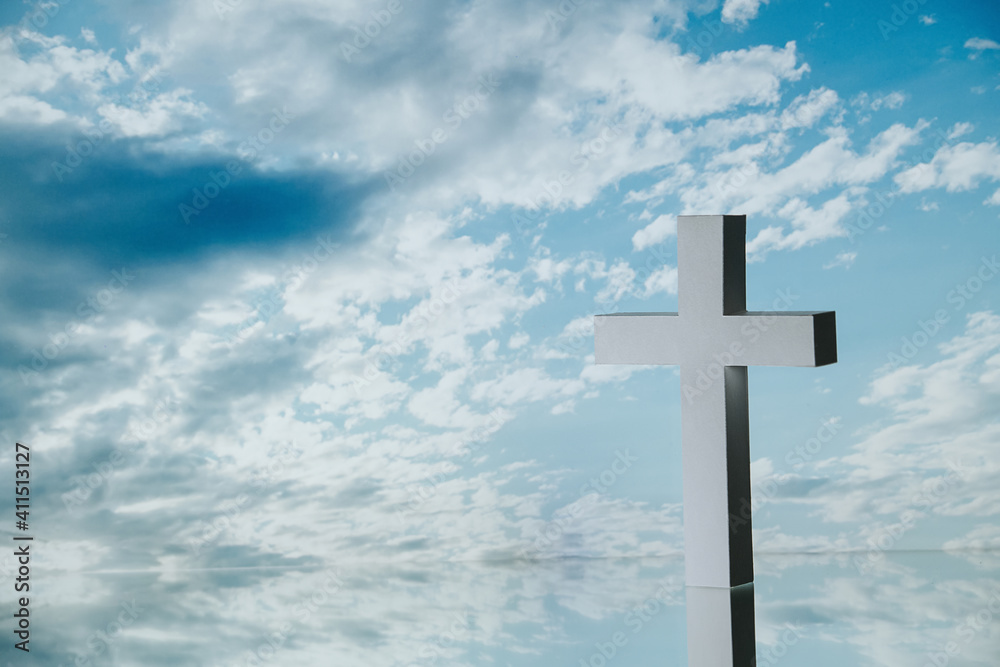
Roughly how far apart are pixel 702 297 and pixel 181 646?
8.72 feet

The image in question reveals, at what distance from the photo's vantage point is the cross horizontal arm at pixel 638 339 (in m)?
4.86

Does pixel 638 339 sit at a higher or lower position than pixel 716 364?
higher

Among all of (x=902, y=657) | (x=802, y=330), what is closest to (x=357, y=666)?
(x=902, y=657)

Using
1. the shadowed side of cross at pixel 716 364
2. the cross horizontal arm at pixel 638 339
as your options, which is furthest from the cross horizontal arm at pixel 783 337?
the cross horizontal arm at pixel 638 339

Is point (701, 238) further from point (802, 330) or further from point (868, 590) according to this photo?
point (868, 590)

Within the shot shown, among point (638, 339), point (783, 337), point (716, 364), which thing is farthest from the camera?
point (638, 339)

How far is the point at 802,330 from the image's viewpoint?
4613 millimetres

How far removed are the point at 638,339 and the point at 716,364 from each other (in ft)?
1.24

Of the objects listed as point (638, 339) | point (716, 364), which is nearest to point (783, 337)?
point (716, 364)

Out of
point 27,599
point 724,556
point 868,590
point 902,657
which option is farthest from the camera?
point 27,599

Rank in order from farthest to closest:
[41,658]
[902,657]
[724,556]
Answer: [724,556], [41,658], [902,657]

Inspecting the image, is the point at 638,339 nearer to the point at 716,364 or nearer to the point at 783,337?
the point at 716,364

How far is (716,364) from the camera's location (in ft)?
15.6

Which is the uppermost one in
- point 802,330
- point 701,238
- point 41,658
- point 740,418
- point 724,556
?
point 701,238
